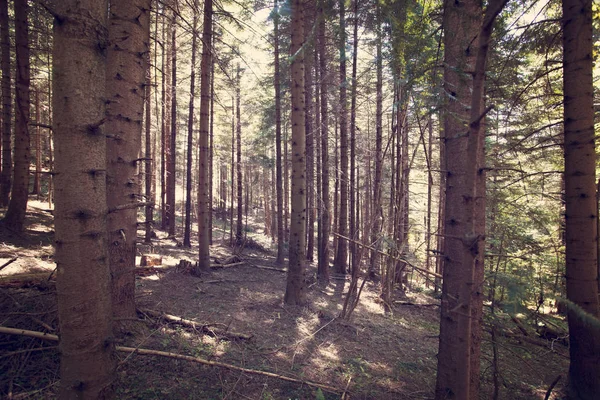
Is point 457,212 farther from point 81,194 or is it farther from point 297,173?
point 297,173

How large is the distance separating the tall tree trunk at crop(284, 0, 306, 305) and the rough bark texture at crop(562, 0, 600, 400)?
5.04 metres

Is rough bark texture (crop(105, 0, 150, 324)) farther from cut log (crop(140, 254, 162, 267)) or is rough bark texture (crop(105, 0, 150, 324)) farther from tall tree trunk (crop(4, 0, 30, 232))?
tall tree trunk (crop(4, 0, 30, 232))

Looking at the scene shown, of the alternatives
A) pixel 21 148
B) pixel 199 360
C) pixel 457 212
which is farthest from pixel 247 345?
pixel 21 148

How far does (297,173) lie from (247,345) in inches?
162

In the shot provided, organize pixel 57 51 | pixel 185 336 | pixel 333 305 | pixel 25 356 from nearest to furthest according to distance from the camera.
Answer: pixel 57 51
pixel 25 356
pixel 185 336
pixel 333 305

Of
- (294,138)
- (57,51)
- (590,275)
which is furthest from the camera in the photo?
(294,138)

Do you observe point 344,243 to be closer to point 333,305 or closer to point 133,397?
point 333,305

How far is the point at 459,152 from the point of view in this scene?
11.6 ft

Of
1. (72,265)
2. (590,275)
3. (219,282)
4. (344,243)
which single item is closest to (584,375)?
(590,275)

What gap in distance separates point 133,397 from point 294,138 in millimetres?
5999

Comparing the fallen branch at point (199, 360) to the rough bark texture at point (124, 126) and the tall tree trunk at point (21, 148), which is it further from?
the tall tree trunk at point (21, 148)

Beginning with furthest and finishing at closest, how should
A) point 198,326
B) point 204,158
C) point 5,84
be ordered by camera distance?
point 204,158
point 5,84
point 198,326

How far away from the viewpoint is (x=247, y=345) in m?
5.12

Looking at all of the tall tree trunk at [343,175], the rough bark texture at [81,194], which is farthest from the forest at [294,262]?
the tall tree trunk at [343,175]
